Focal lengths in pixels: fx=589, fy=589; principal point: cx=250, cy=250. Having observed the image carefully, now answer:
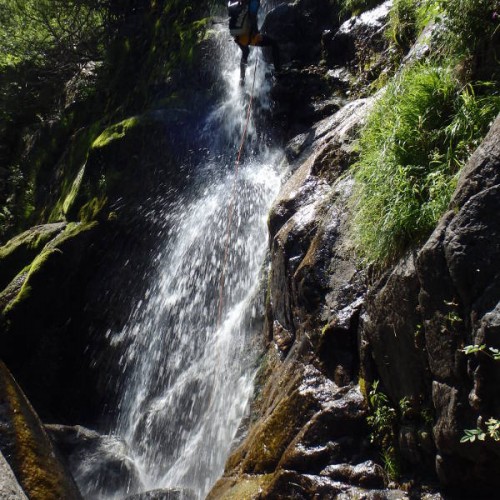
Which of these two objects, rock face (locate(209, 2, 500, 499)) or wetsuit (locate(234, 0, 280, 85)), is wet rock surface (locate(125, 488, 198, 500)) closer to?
rock face (locate(209, 2, 500, 499))

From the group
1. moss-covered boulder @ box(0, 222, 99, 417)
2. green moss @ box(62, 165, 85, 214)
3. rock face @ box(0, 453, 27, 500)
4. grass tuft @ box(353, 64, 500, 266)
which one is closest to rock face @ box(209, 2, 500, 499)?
grass tuft @ box(353, 64, 500, 266)

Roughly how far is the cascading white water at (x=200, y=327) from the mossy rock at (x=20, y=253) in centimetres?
250

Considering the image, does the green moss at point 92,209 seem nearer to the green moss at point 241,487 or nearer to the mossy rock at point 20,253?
the mossy rock at point 20,253

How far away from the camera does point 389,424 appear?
445 centimetres

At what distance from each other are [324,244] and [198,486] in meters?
3.25

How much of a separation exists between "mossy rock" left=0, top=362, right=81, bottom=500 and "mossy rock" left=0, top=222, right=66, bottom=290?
621 centimetres

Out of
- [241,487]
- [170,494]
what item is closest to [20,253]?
[170,494]

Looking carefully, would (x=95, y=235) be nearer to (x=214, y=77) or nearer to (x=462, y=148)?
(x=214, y=77)

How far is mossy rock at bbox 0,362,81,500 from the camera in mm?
5191

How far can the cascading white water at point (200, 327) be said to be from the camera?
728 centimetres

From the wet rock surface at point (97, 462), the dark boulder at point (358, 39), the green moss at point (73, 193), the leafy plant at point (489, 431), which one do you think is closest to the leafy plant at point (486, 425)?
the leafy plant at point (489, 431)

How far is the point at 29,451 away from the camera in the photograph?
536cm

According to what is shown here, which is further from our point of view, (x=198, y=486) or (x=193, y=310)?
(x=193, y=310)

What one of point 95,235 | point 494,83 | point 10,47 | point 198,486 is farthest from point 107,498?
point 10,47
